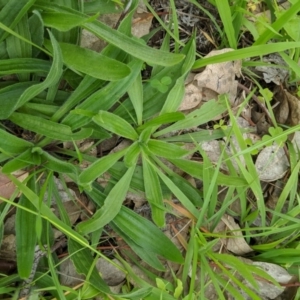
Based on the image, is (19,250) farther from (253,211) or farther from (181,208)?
(253,211)

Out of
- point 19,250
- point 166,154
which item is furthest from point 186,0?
point 19,250

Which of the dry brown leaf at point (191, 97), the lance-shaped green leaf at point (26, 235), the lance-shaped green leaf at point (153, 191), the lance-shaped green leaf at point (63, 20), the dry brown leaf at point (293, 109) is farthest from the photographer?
the dry brown leaf at point (293, 109)

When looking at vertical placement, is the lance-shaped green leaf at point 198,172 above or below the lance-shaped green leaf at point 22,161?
below

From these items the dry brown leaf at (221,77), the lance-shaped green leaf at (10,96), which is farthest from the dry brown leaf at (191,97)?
the lance-shaped green leaf at (10,96)

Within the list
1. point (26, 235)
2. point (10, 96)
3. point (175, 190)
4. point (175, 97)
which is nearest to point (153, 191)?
point (175, 190)

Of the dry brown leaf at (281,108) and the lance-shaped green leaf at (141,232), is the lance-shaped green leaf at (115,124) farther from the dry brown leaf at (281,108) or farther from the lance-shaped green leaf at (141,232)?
the dry brown leaf at (281,108)

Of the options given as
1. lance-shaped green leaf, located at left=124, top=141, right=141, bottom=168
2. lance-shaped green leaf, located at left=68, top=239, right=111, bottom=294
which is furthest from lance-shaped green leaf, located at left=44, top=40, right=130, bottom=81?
lance-shaped green leaf, located at left=68, top=239, right=111, bottom=294
